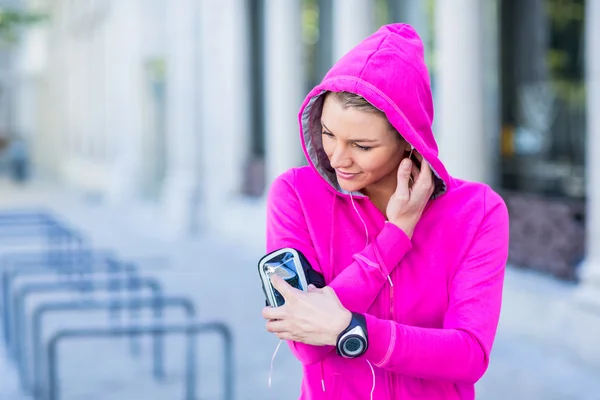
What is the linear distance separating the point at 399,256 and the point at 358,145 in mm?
225

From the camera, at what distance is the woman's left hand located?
73.7 inches

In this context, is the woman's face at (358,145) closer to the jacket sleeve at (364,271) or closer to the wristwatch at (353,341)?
the jacket sleeve at (364,271)

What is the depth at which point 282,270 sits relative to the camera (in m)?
1.92

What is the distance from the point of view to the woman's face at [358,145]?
194 cm

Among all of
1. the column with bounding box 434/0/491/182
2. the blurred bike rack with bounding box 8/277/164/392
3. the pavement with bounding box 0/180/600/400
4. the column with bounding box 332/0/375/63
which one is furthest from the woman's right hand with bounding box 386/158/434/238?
the column with bounding box 332/0/375/63

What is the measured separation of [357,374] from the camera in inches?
79.3

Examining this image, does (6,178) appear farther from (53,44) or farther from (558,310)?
(558,310)

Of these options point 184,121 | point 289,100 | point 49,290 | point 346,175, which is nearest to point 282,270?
point 346,175

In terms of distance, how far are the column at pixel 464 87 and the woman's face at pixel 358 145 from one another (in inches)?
306

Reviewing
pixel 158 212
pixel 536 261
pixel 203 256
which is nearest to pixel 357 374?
pixel 536 261

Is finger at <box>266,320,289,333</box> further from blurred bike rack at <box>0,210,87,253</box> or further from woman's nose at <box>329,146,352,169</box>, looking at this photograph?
blurred bike rack at <box>0,210,87,253</box>

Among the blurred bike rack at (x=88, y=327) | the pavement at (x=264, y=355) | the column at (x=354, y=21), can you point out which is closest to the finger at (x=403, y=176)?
the blurred bike rack at (x=88, y=327)

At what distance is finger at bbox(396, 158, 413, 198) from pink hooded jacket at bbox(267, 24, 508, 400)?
0.05 m

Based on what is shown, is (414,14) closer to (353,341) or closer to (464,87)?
(464,87)
